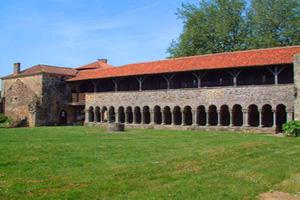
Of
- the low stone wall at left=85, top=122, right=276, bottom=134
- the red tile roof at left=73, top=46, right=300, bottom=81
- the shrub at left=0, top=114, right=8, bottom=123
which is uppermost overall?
the red tile roof at left=73, top=46, right=300, bottom=81

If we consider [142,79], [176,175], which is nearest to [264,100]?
[142,79]

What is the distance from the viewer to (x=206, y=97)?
33.9 m

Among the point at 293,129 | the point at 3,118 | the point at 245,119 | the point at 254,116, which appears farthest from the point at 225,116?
the point at 3,118

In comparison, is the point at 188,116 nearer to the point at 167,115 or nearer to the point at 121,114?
the point at 167,115

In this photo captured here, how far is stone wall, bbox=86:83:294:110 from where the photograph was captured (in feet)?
98.4

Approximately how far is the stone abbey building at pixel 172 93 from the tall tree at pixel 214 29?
38.3 ft

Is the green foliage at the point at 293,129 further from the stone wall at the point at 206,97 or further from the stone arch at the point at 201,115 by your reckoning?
the stone arch at the point at 201,115

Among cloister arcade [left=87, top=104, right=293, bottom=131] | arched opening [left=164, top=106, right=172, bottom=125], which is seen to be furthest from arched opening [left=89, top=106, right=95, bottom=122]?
arched opening [left=164, top=106, right=172, bottom=125]

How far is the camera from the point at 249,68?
31906mm

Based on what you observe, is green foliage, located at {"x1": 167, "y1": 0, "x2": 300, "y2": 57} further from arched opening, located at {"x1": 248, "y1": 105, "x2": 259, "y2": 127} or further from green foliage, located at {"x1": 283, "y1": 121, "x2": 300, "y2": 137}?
green foliage, located at {"x1": 283, "y1": 121, "x2": 300, "y2": 137}

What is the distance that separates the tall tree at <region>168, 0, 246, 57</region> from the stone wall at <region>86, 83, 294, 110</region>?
1389 cm

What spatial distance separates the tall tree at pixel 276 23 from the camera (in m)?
45.5

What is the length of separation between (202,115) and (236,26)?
1695cm

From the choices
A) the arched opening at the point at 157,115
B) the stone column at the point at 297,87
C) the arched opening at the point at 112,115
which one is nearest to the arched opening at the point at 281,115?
the stone column at the point at 297,87
